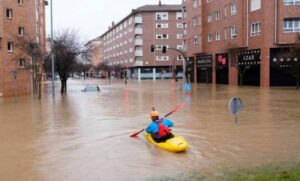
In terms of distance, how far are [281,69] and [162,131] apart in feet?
114

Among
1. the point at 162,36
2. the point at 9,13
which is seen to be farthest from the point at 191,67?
the point at 9,13

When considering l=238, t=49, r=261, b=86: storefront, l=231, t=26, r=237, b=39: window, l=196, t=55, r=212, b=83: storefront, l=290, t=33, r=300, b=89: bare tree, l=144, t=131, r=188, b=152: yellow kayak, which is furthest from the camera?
l=196, t=55, r=212, b=83: storefront

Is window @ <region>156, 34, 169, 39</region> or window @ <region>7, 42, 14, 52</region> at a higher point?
window @ <region>156, 34, 169, 39</region>

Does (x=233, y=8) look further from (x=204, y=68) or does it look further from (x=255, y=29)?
(x=204, y=68)

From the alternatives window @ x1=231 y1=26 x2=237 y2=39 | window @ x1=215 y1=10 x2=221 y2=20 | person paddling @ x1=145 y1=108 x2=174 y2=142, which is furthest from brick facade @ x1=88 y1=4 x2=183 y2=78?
person paddling @ x1=145 y1=108 x2=174 y2=142

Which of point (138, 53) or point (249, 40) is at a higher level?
point (138, 53)

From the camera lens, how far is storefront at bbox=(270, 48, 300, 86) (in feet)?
139

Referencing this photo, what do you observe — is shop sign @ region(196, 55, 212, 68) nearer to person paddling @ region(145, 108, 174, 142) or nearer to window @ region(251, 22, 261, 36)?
window @ region(251, 22, 261, 36)

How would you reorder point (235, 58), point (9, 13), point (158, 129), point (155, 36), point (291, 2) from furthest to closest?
point (155, 36), point (235, 58), point (291, 2), point (9, 13), point (158, 129)

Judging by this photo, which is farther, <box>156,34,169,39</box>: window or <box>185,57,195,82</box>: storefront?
<box>156,34,169,39</box>: window

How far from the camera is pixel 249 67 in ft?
155

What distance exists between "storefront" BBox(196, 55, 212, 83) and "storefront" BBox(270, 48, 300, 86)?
14.3m

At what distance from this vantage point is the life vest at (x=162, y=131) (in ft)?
37.6

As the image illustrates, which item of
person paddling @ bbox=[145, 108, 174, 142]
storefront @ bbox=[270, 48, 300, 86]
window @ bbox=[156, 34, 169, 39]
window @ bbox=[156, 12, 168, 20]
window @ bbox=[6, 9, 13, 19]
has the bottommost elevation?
person paddling @ bbox=[145, 108, 174, 142]
